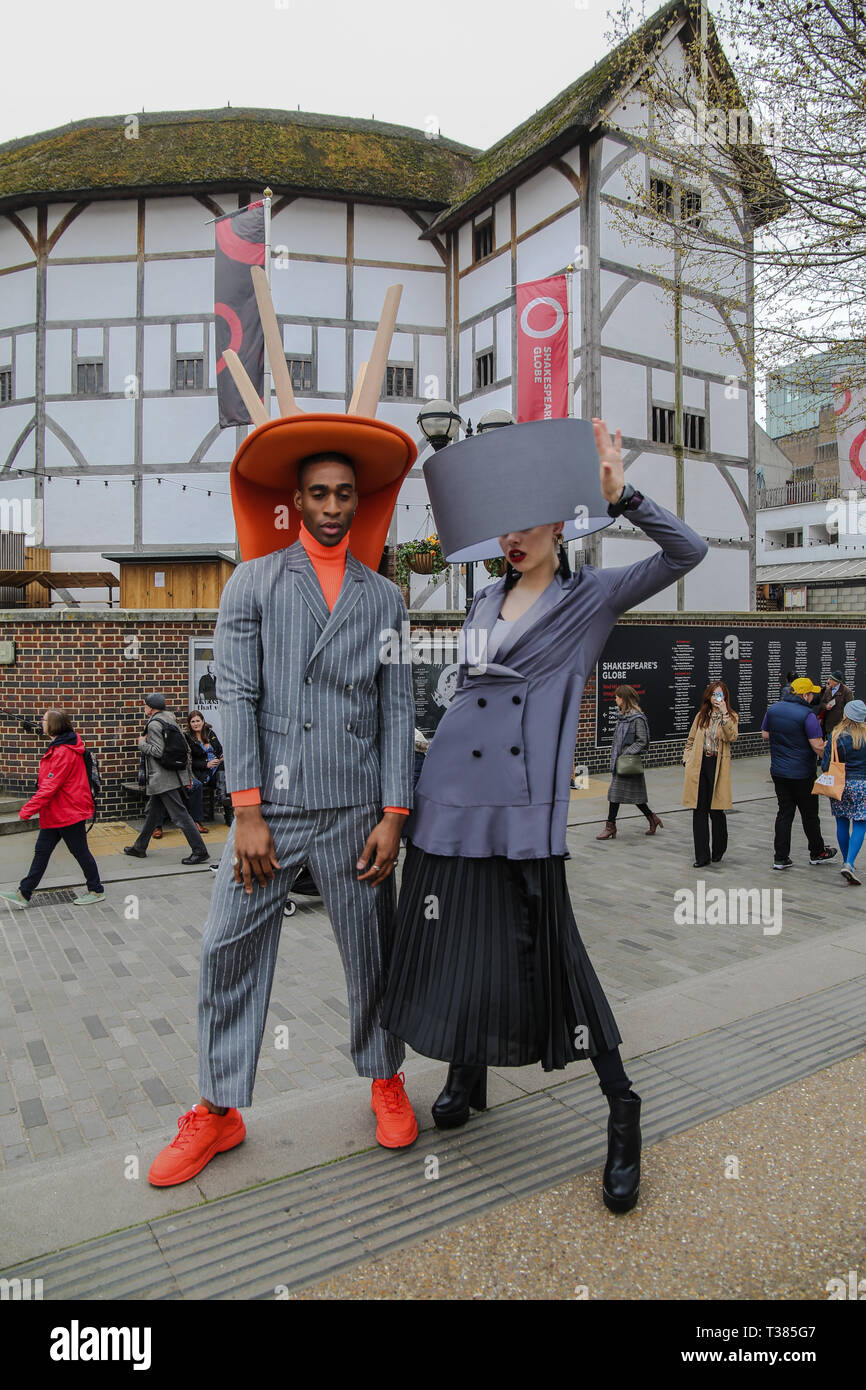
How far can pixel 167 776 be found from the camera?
305 inches

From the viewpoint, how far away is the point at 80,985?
4.54 meters

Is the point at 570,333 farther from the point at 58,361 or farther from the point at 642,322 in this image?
the point at 58,361

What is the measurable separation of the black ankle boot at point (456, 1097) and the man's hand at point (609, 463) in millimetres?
1917

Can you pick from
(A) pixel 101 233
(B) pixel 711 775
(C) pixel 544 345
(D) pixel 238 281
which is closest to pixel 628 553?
(C) pixel 544 345

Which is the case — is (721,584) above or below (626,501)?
above

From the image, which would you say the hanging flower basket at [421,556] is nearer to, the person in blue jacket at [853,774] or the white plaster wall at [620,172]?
the person in blue jacket at [853,774]

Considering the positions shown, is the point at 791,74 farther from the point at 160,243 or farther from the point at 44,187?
the point at 44,187

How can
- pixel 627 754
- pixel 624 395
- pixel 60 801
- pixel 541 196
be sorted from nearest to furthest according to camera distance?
pixel 60 801
pixel 627 754
pixel 624 395
pixel 541 196

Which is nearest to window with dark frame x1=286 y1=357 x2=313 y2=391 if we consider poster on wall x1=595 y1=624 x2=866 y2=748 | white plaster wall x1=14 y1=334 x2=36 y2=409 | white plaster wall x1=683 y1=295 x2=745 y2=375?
white plaster wall x1=14 y1=334 x2=36 y2=409

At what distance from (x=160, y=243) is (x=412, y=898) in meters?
18.2

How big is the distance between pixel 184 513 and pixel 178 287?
4.56 metres

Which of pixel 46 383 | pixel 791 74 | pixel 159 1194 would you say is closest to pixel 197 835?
pixel 159 1194

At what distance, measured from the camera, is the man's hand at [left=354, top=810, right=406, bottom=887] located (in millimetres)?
2541

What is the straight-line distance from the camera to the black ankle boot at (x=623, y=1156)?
2396mm
